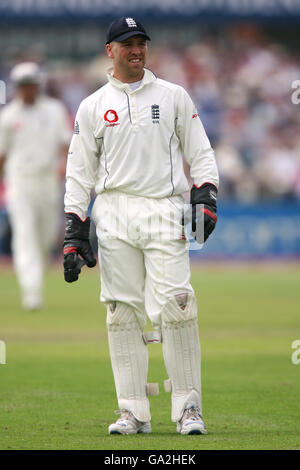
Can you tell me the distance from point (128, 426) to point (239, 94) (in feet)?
69.1

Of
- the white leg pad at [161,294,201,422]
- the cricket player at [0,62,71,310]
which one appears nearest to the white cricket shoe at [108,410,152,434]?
the white leg pad at [161,294,201,422]

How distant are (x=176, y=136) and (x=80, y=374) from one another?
3.02 meters

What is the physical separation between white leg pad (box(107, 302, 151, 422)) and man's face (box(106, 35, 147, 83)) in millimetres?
1364

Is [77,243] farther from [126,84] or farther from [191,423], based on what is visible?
[191,423]

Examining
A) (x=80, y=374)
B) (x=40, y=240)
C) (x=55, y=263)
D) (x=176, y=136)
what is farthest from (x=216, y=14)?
(x=176, y=136)

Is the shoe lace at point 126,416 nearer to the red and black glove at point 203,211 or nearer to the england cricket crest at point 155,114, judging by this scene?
the red and black glove at point 203,211

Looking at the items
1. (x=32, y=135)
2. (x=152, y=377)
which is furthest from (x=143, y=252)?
(x=32, y=135)

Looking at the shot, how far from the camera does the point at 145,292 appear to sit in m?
6.29

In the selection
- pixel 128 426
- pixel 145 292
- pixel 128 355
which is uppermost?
pixel 145 292

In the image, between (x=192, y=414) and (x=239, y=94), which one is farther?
(x=239, y=94)

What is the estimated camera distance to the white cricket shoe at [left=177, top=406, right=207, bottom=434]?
19.7 ft

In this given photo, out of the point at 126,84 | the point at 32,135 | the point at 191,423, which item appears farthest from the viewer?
the point at 32,135

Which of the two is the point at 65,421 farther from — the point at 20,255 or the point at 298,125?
the point at 298,125
